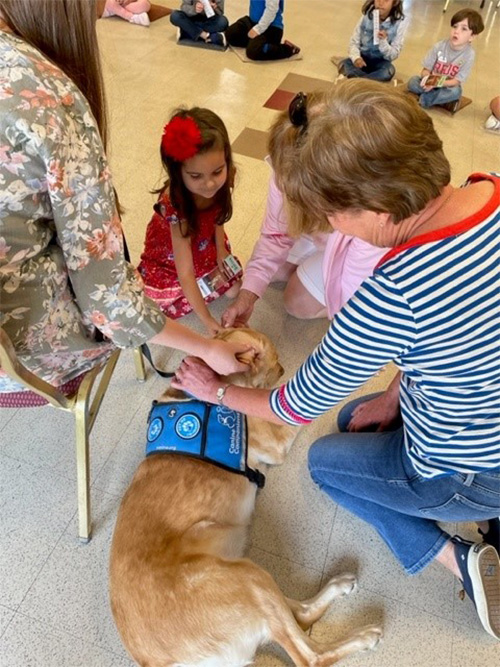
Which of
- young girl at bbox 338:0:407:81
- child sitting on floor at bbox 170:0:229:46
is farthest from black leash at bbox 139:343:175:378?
child sitting on floor at bbox 170:0:229:46

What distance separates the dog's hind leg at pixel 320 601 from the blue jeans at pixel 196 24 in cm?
515

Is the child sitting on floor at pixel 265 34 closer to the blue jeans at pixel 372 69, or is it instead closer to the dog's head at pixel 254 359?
the blue jeans at pixel 372 69

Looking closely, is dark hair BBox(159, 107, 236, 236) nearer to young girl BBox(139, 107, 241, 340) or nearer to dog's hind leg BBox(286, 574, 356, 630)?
young girl BBox(139, 107, 241, 340)

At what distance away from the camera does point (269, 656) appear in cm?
151

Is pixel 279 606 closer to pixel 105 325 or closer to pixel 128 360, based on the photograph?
pixel 105 325

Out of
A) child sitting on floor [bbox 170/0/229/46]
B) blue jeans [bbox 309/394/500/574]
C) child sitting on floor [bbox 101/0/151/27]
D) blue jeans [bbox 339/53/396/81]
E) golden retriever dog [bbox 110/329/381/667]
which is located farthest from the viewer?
child sitting on floor [bbox 101/0/151/27]

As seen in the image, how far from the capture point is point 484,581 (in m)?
1.50

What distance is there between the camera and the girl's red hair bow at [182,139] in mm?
1811

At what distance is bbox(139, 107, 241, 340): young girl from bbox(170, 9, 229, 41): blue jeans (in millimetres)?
3621

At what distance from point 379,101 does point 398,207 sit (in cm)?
21

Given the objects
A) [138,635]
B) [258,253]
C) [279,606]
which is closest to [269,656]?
[279,606]

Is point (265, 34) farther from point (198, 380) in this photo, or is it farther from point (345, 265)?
point (198, 380)

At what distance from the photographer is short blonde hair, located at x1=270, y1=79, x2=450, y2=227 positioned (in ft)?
3.05

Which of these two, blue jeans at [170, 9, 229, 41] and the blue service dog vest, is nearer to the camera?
the blue service dog vest
